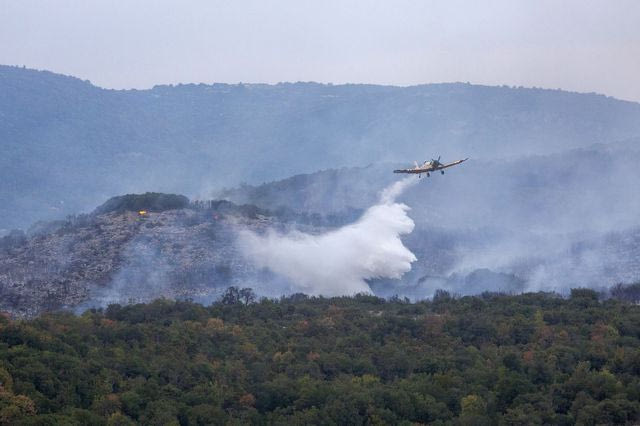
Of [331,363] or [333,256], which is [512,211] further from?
[331,363]

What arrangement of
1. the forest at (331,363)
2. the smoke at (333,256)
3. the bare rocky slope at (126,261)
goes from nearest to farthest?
the forest at (331,363) < the bare rocky slope at (126,261) < the smoke at (333,256)

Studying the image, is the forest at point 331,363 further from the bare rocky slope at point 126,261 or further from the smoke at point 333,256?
the smoke at point 333,256

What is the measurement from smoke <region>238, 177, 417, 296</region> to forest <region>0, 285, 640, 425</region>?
15669 millimetres

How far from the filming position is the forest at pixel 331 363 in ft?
184

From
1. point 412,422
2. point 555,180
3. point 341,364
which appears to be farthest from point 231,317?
point 555,180

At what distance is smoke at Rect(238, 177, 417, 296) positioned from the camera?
337ft

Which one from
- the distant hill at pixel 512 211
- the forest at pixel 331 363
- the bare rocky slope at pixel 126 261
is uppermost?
the distant hill at pixel 512 211

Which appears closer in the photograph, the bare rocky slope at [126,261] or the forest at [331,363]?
the forest at [331,363]

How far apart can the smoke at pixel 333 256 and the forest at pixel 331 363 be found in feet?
51.4

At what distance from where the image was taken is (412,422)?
5600 centimetres

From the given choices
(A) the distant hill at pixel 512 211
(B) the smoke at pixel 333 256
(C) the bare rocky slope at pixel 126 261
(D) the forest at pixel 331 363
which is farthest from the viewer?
(A) the distant hill at pixel 512 211

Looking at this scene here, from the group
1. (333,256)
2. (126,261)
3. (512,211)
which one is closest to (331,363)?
(126,261)

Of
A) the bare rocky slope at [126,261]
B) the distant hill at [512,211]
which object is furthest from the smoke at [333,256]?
the bare rocky slope at [126,261]

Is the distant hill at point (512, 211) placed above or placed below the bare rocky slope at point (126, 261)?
above
